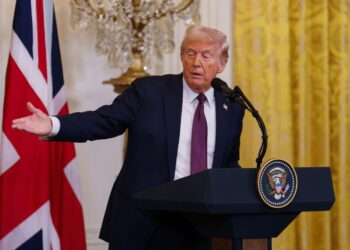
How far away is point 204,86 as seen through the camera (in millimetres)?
2770

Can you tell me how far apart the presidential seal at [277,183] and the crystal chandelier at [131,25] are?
66.3 inches

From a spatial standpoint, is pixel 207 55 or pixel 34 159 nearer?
pixel 207 55

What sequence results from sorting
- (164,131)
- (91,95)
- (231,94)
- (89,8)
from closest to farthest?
(231,94) → (164,131) → (89,8) → (91,95)

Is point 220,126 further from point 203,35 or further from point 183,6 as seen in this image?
point 183,6

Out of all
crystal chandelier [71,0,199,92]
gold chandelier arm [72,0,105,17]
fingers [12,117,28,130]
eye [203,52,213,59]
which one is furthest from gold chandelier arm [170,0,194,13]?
fingers [12,117,28,130]

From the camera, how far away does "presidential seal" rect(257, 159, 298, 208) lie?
81.7 inches

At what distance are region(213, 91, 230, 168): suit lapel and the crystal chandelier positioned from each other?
964 millimetres

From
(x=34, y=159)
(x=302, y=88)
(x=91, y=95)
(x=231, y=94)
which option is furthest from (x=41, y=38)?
(x=302, y=88)

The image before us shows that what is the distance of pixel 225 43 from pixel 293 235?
1892 millimetres

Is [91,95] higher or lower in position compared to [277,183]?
higher

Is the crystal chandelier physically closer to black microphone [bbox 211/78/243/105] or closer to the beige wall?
the beige wall

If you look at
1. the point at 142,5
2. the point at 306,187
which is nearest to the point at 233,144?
the point at 306,187

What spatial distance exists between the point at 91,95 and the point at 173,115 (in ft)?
4.95

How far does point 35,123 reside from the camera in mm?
2371
